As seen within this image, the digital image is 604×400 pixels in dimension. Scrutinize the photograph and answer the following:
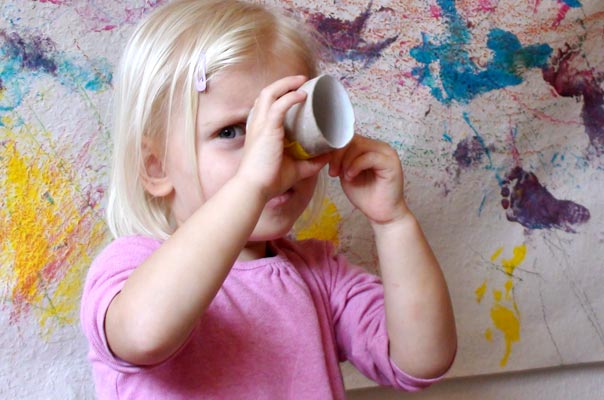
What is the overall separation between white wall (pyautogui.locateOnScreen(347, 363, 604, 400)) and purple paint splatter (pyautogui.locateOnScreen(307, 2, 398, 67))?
51cm

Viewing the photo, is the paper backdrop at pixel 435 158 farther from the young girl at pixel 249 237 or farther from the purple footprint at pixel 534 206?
the young girl at pixel 249 237

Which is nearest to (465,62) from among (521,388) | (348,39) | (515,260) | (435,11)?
(435,11)

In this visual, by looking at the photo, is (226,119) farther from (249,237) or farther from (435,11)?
(435,11)

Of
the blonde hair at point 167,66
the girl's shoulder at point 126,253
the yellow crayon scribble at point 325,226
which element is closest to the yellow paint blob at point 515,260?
the yellow crayon scribble at point 325,226

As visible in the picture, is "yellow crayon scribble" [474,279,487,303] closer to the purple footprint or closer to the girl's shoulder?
the purple footprint

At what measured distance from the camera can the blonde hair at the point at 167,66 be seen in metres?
0.79

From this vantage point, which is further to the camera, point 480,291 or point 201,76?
point 480,291

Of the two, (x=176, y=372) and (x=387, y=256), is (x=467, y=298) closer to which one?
(x=387, y=256)

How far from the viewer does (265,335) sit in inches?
→ 32.7

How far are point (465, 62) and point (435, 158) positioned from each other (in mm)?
152

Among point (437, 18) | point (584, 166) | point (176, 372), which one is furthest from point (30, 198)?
point (584, 166)

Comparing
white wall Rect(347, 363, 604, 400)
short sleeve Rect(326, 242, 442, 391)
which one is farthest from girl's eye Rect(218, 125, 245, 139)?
white wall Rect(347, 363, 604, 400)

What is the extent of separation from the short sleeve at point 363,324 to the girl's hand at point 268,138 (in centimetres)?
25

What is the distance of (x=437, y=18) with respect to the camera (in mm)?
1131
